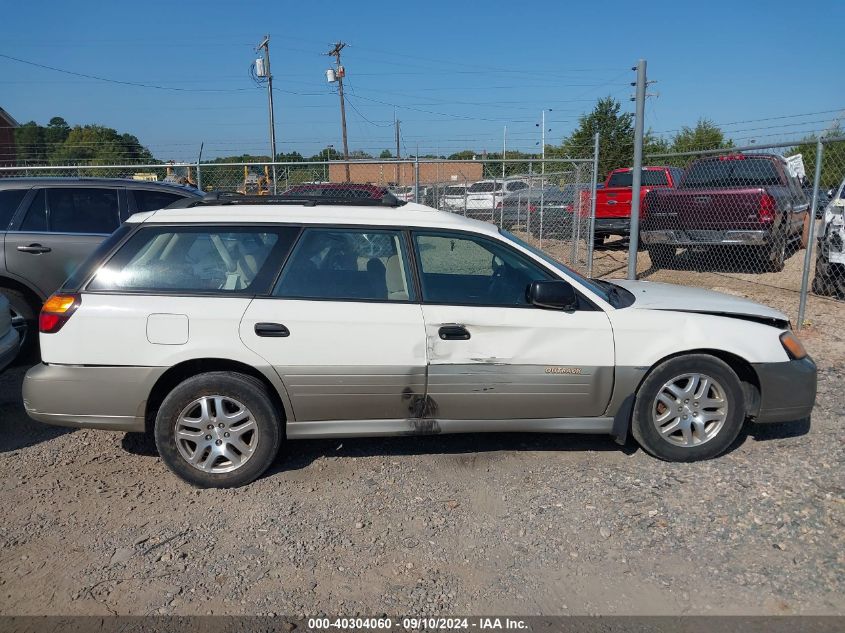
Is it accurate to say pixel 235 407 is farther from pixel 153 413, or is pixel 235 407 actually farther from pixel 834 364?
pixel 834 364

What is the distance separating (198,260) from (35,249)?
3.31 meters

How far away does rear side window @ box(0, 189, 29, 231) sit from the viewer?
6.55 metres

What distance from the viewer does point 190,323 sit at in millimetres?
3912

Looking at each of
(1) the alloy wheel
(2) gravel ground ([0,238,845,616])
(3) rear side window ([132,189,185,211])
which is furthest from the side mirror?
(3) rear side window ([132,189,185,211])

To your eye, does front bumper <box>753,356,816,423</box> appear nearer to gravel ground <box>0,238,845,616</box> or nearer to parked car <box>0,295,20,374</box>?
gravel ground <box>0,238,845,616</box>

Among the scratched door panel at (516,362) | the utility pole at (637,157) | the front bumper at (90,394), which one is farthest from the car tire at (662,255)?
the front bumper at (90,394)

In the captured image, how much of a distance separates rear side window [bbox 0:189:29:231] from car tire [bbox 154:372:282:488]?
3830mm

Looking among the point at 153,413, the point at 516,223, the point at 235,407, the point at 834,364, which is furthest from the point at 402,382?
the point at 516,223

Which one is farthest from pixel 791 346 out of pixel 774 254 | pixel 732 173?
pixel 732 173

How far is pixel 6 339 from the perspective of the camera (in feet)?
17.2

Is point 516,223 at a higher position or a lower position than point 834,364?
higher

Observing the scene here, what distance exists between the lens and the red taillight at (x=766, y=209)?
9.91 m

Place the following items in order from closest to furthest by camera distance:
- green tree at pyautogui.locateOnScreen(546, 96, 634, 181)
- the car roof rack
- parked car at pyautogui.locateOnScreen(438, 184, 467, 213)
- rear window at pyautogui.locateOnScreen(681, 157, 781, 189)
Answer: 1. the car roof rack
2. rear window at pyautogui.locateOnScreen(681, 157, 781, 189)
3. parked car at pyautogui.locateOnScreen(438, 184, 467, 213)
4. green tree at pyautogui.locateOnScreen(546, 96, 634, 181)

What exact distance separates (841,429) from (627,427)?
1796mm
